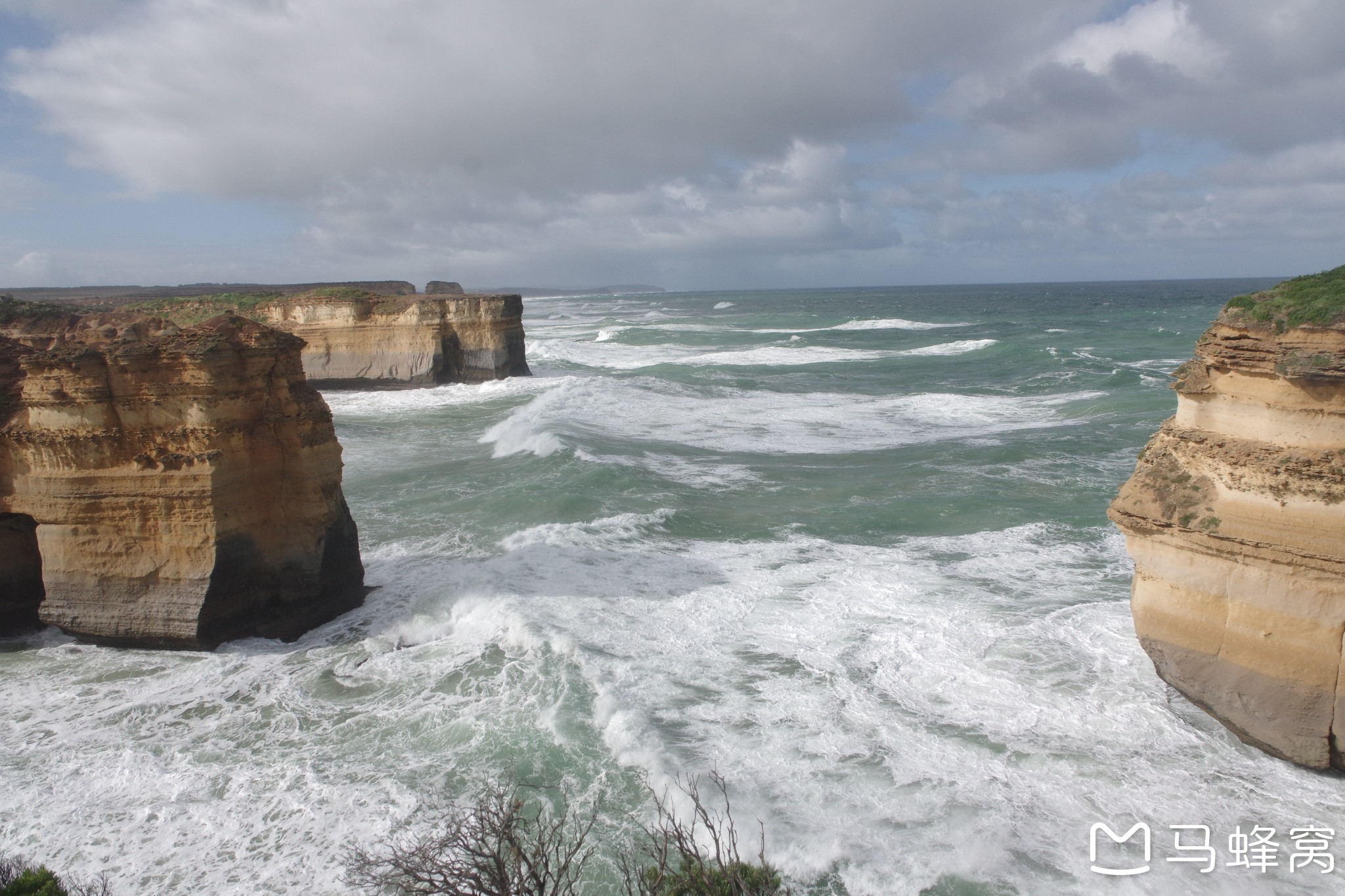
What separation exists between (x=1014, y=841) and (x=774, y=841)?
1.58m

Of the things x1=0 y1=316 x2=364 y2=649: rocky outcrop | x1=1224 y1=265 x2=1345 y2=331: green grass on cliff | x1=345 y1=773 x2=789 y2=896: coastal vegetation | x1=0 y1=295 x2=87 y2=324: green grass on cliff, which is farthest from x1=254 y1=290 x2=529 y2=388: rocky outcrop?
x1=1224 y1=265 x2=1345 y2=331: green grass on cliff

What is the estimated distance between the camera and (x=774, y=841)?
220 inches

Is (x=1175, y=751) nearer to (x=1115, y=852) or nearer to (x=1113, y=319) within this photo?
(x=1115, y=852)

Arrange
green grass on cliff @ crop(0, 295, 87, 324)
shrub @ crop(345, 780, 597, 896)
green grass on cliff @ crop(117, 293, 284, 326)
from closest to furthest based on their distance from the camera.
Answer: shrub @ crop(345, 780, 597, 896) < green grass on cliff @ crop(0, 295, 87, 324) < green grass on cliff @ crop(117, 293, 284, 326)

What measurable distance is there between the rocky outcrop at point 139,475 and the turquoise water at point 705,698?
48cm

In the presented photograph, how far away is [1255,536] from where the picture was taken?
5.99 metres

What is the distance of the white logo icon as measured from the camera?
5.30 m

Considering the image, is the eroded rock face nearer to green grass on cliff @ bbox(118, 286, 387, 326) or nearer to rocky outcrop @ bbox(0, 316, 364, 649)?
rocky outcrop @ bbox(0, 316, 364, 649)

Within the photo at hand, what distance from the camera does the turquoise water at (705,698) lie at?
5.68 m

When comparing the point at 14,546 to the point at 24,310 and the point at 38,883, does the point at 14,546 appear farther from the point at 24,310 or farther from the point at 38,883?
the point at 38,883

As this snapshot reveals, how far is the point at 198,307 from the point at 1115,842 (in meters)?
33.5

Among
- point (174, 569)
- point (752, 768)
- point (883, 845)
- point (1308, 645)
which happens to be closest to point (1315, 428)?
point (1308, 645)

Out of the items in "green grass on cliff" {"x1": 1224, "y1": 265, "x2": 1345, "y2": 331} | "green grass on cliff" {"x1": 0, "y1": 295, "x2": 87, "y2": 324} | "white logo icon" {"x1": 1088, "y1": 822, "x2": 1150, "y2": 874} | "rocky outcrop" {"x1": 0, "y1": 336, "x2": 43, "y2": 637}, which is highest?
"green grass on cliff" {"x1": 0, "y1": 295, "x2": 87, "y2": 324}

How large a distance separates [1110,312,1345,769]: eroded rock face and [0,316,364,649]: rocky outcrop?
27.3ft
